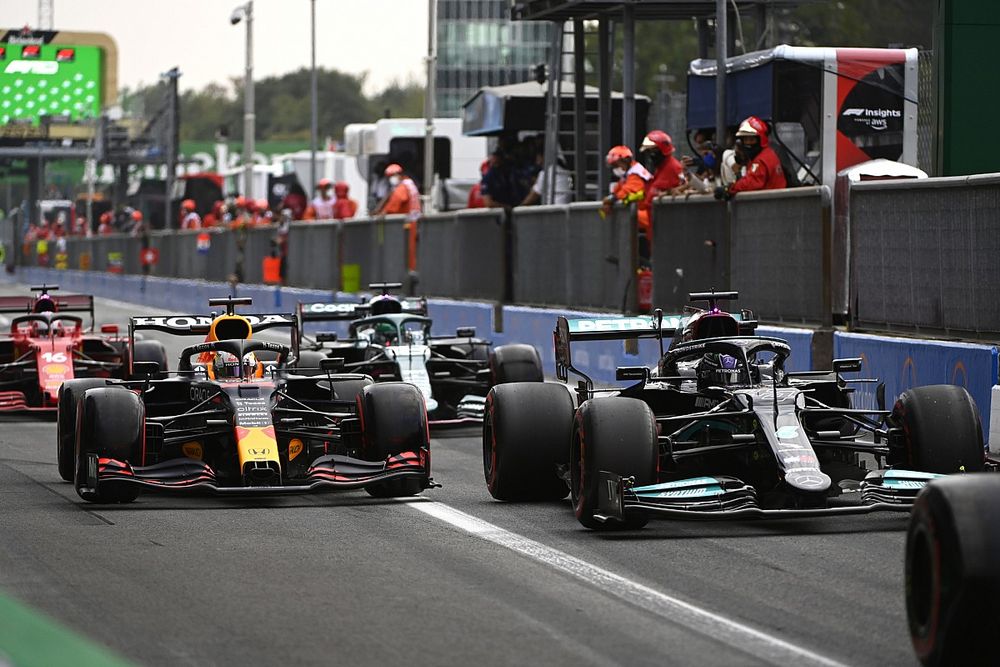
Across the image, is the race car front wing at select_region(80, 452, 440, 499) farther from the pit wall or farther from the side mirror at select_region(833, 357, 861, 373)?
the pit wall

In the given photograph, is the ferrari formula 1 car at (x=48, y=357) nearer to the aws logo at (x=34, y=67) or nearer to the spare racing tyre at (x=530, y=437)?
the spare racing tyre at (x=530, y=437)

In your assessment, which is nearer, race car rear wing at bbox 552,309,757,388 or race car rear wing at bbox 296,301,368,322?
race car rear wing at bbox 552,309,757,388

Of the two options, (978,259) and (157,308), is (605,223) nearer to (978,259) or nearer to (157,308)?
(978,259)

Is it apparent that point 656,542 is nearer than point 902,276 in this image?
Yes

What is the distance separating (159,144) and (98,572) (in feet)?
206

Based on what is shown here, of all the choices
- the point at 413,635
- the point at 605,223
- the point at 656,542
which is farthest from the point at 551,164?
the point at 413,635

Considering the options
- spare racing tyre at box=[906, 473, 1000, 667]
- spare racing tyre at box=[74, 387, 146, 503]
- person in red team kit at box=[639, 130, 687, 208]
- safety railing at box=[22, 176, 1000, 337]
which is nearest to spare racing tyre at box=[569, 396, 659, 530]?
spare racing tyre at box=[74, 387, 146, 503]

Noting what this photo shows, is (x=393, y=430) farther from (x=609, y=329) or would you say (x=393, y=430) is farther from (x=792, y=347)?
(x=792, y=347)

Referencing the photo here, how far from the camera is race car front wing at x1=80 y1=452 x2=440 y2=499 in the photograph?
36.3 ft

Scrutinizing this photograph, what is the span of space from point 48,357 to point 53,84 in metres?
65.4

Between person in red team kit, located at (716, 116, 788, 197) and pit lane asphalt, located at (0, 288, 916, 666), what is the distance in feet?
24.0

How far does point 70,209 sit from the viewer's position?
84.7m

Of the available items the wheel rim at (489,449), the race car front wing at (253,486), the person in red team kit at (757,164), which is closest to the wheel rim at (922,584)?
the wheel rim at (489,449)

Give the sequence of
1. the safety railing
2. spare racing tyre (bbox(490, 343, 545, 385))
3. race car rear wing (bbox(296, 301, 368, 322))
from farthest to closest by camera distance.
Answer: race car rear wing (bbox(296, 301, 368, 322)) < spare racing tyre (bbox(490, 343, 545, 385)) < the safety railing
